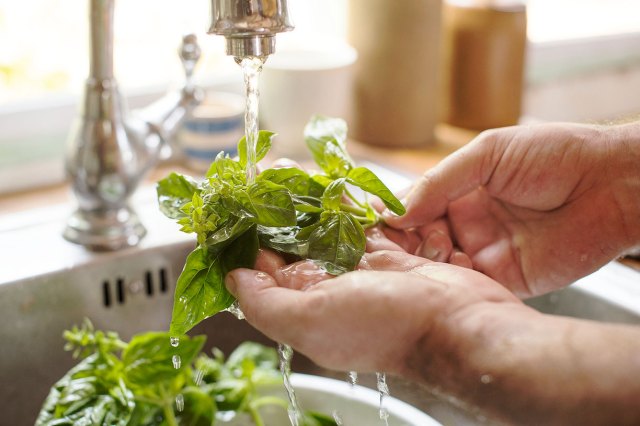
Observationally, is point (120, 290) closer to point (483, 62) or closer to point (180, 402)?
point (180, 402)

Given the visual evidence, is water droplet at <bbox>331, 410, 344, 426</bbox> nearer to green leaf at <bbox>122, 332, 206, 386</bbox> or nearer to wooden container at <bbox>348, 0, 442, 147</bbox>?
green leaf at <bbox>122, 332, 206, 386</bbox>

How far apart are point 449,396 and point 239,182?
0.23 metres

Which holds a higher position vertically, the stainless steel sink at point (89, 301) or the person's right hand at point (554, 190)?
the person's right hand at point (554, 190)

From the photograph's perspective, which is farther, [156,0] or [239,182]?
[156,0]

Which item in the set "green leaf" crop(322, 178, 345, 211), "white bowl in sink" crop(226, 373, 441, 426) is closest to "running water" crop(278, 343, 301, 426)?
"white bowl in sink" crop(226, 373, 441, 426)

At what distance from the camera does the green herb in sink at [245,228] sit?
59cm

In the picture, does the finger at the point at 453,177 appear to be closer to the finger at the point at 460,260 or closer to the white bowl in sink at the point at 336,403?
the finger at the point at 460,260

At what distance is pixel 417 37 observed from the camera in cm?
116

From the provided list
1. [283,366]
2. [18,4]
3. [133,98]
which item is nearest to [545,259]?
[283,366]

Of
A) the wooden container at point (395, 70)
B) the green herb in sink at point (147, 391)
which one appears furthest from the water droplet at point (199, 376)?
the wooden container at point (395, 70)

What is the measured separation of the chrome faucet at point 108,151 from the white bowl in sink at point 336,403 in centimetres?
25

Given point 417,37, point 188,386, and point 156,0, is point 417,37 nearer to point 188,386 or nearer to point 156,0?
point 156,0

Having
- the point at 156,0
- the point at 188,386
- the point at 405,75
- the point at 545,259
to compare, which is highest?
the point at 156,0

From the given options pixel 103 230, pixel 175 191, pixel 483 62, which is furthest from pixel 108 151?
pixel 483 62
